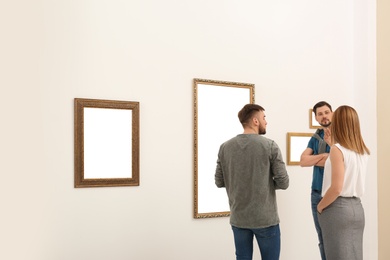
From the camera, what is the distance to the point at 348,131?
2.89 m

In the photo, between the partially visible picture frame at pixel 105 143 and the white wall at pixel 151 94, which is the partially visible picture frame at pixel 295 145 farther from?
the partially visible picture frame at pixel 105 143

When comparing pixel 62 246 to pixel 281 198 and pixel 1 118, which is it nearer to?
pixel 1 118

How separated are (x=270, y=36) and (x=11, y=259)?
125 inches

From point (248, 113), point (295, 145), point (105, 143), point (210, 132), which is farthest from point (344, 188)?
point (105, 143)

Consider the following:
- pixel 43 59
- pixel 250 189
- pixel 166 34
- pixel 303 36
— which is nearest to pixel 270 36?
pixel 303 36

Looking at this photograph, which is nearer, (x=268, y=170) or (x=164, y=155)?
(x=268, y=170)

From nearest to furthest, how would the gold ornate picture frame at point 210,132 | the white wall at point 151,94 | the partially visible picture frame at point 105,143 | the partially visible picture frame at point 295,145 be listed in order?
the white wall at point 151,94, the partially visible picture frame at point 105,143, the gold ornate picture frame at point 210,132, the partially visible picture frame at point 295,145

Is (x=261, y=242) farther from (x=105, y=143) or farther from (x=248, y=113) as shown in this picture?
(x=105, y=143)

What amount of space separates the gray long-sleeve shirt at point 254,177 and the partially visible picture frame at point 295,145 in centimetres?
137

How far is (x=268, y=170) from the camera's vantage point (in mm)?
3115

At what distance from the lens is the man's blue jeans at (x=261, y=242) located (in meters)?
3.16

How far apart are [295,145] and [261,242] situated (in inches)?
62.8

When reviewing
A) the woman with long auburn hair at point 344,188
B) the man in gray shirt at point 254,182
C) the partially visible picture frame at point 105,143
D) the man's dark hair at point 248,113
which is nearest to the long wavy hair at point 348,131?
the woman with long auburn hair at point 344,188

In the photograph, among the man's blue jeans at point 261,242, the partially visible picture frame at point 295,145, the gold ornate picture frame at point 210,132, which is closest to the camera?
the man's blue jeans at point 261,242
